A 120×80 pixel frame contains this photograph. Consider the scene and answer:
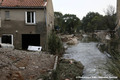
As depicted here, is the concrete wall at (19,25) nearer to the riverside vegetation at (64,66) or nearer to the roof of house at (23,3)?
the roof of house at (23,3)

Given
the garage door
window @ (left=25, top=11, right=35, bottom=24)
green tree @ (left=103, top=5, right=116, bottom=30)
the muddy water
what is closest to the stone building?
window @ (left=25, top=11, right=35, bottom=24)

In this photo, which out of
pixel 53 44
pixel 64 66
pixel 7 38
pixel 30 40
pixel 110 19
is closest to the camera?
pixel 64 66

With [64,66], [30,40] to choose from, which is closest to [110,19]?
[30,40]

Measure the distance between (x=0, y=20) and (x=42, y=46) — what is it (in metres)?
6.09

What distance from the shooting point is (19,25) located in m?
22.0

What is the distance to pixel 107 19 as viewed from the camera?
42156mm

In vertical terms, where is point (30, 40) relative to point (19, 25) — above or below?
below

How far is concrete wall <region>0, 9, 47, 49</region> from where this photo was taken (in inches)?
861

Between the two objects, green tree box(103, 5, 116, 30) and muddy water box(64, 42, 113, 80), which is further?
green tree box(103, 5, 116, 30)

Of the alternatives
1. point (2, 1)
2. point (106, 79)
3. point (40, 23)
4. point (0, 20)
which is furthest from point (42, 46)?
point (106, 79)

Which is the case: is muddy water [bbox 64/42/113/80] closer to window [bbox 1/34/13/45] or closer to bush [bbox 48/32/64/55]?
bush [bbox 48/32/64/55]

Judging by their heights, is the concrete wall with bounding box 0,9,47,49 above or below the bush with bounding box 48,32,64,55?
above

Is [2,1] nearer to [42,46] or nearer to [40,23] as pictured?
[40,23]

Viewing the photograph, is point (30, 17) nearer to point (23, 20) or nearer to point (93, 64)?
point (23, 20)
